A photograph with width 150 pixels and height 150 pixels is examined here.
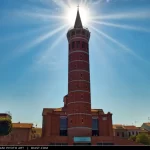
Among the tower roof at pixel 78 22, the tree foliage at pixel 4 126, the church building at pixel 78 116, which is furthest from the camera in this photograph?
the tower roof at pixel 78 22

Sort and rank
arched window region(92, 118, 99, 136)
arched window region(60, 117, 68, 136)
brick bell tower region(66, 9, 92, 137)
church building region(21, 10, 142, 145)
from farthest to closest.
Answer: arched window region(92, 118, 99, 136) < arched window region(60, 117, 68, 136) < brick bell tower region(66, 9, 92, 137) < church building region(21, 10, 142, 145)

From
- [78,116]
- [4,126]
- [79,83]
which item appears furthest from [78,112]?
[4,126]

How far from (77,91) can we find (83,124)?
797 cm

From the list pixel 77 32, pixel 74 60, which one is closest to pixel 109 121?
pixel 74 60

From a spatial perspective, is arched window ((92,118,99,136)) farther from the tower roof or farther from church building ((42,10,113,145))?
the tower roof

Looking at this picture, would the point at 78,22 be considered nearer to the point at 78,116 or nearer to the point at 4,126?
the point at 78,116

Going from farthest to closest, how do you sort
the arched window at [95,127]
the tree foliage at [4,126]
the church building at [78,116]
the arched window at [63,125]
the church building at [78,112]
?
the arched window at [95,127]
the arched window at [63,125]
the tree foliage at [4,126]
the church building at [78,112]
the church building at [78,116]

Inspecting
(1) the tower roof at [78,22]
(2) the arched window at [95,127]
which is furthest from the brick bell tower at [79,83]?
(2) the arched window at [95,127]

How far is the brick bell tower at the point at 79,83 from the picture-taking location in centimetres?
5382

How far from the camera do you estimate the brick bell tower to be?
5382 centimetres

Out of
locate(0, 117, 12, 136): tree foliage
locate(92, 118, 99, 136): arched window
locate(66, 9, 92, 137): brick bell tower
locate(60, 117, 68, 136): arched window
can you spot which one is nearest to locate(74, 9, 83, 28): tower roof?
locate(66, 9, 92, 137): brick bell tower

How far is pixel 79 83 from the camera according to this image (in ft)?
183

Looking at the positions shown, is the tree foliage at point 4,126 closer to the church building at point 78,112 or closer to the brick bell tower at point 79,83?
the church building at point 78,112

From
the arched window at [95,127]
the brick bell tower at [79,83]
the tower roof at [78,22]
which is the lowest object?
the arched window at [95,127]
